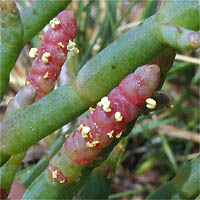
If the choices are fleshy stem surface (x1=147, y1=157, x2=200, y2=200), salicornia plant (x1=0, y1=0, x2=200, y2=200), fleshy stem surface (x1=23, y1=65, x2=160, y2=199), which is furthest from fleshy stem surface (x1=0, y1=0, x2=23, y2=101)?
fleshy stem surface (x1=147, y1=157, x2=200, y2=200)

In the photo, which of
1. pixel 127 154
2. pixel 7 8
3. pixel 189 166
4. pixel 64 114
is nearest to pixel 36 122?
pixel 64 114

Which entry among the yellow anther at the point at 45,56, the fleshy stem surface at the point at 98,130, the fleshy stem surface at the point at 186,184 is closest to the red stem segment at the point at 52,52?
the yellow anther at the point at 45,56

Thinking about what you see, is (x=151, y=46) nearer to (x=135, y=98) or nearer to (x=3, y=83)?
(x=135, y=98)

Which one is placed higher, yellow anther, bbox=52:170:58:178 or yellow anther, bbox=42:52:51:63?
yellow anther, bbox=42:52:51:63

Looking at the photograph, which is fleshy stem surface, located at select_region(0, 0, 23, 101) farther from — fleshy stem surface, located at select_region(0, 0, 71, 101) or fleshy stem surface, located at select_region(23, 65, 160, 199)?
fleshy stem surface, located at select_region(23, 65, 160, 199)

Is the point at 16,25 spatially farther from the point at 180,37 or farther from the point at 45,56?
the point at 180,37

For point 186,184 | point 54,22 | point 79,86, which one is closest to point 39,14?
point 54,22
